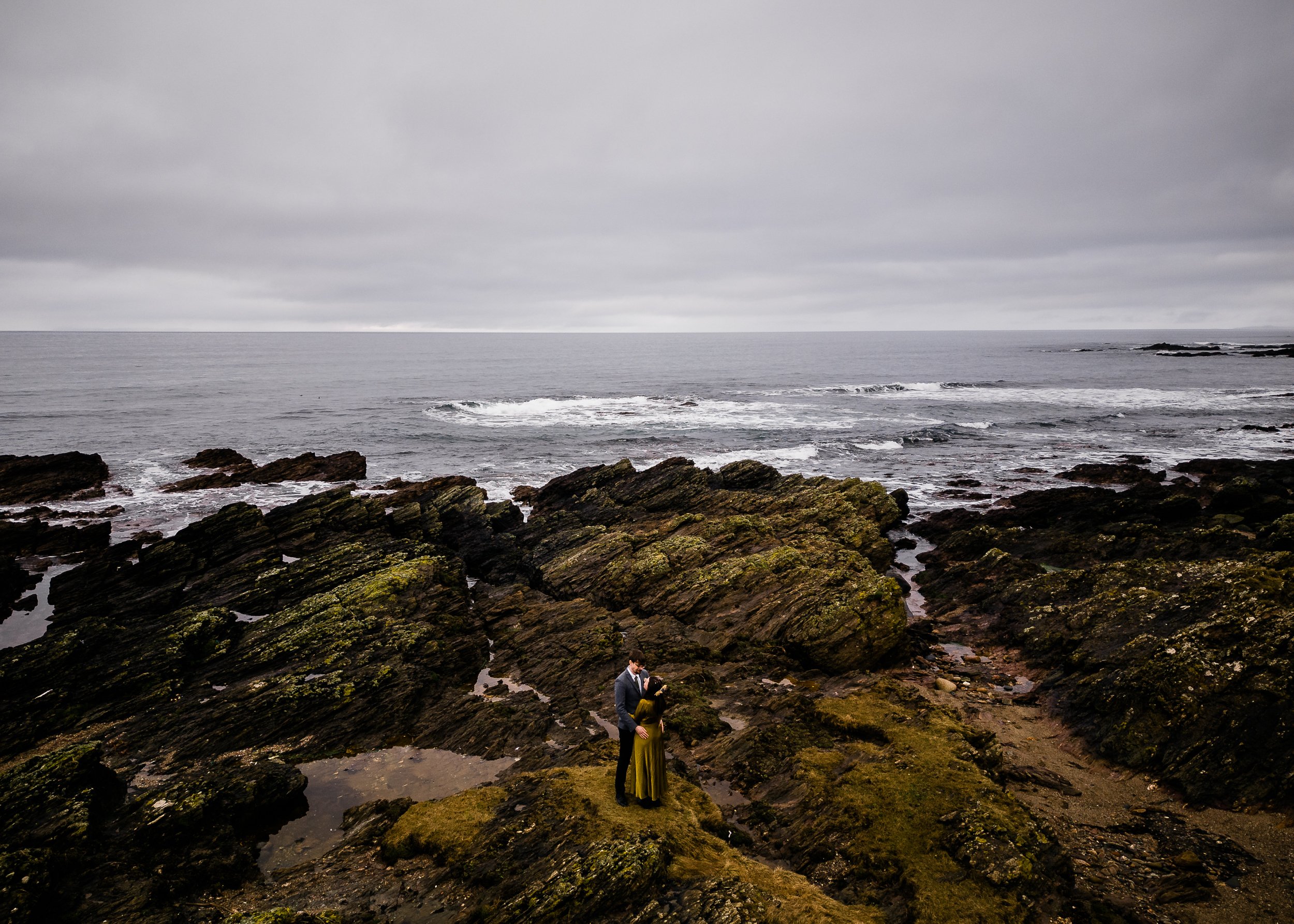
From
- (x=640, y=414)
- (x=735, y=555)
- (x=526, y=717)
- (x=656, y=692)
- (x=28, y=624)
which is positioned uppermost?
(x=640, y=414)

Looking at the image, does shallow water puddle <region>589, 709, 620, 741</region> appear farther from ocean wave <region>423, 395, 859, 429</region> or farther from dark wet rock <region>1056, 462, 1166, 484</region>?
ocean wave <region>423, 395, 859, 429</region>

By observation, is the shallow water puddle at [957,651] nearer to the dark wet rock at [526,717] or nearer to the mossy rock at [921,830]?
the dark wet rock at [526,717]

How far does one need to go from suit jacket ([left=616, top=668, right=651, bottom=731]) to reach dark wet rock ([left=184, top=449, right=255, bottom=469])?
3992cm

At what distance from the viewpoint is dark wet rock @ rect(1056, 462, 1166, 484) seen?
35938 mm

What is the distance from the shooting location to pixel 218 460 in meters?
41.2

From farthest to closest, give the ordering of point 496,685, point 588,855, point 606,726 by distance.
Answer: point 496,685
point 606,726
point 588,855

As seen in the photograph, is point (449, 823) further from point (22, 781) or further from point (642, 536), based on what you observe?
point (642, 536)

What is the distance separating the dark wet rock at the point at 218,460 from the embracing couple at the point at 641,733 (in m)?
40.0

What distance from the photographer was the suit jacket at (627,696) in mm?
9148

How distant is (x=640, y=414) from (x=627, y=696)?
58.5 meters

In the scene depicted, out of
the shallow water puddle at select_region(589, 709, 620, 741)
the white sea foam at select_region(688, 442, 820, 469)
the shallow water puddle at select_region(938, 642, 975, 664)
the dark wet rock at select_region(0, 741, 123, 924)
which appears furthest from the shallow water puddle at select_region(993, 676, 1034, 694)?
the white sea foam at select_region(688, 442, 820, 469)

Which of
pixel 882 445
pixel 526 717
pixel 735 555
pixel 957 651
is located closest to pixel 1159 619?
pixel 957 651

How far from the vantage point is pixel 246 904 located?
8547mm

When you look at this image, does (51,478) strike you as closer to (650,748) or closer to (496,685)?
(496,685)
